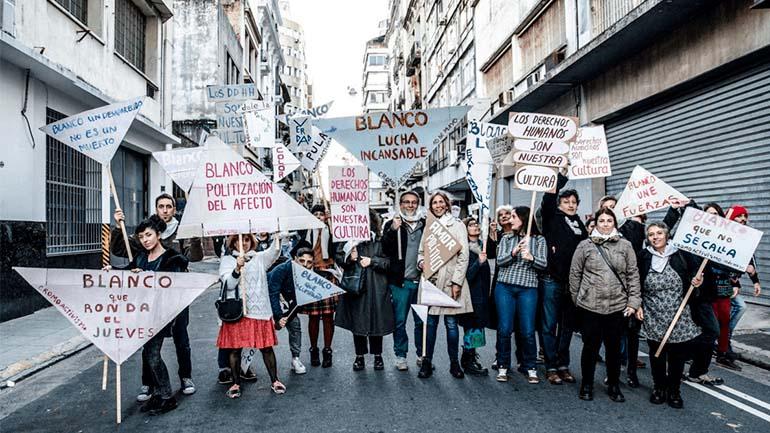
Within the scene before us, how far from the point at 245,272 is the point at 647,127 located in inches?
419

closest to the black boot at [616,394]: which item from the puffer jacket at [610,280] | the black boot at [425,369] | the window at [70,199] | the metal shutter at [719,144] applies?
the puffer jacket at [610,280]

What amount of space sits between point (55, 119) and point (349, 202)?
26.1 ft

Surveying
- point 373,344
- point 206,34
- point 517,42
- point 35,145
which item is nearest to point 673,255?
point 373,344

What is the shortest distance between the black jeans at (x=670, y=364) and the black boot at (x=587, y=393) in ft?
1.87

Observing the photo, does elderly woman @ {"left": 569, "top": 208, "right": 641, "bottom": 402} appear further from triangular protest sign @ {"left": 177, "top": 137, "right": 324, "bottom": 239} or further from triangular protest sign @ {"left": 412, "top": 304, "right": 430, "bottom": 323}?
triangular protest sign @ {"left": 177, "top": 137, "right": 324, "bottom": 239}

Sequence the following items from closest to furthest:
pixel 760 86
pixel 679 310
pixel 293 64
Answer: pixel 679 310
pixel 760 86
pixel 293 64

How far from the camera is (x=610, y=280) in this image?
5.26 m

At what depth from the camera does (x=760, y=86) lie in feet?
31.2

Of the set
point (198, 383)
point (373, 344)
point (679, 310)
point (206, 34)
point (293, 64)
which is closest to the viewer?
point (679, 310)

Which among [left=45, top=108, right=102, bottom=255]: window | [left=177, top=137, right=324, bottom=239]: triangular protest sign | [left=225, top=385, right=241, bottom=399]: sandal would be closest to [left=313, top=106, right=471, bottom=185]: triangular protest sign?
[left=177, top=137, right=324, bottom=239]: triangular protest sign

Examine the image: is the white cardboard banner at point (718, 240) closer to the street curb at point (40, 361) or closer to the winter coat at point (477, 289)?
the winter coat at point (477, 289)

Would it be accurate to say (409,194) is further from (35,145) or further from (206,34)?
(206,34)

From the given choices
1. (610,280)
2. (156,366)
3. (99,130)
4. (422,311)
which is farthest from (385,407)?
(99,130)

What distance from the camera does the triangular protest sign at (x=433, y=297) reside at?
234 inches
